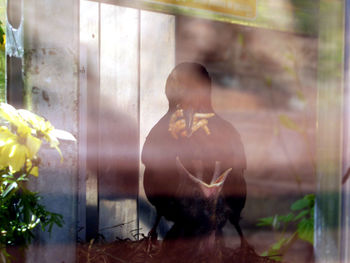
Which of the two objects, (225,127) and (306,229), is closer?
(225,127)

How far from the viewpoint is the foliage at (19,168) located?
3.20 ft

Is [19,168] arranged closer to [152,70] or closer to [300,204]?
[152,70]

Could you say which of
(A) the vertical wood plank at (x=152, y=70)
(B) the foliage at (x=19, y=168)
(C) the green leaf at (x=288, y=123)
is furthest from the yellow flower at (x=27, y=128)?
(C) the green leaf at (x=288, y=123)

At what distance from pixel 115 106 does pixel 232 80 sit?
0.47 metres

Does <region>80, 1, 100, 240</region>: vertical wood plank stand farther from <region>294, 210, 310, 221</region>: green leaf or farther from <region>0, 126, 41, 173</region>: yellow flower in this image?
<region>294, 210, 310, 221</region>: green leaf

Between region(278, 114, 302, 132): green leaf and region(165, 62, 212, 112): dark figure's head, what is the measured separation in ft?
1.13

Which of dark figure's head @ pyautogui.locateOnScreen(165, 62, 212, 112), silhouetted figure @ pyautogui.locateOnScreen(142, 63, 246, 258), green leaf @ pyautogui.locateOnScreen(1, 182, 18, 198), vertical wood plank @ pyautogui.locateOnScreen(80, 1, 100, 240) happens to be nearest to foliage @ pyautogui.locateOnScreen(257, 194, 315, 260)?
silhouetted figure @ pyautogui.locateOnScreen(142, 63, 246, 258)

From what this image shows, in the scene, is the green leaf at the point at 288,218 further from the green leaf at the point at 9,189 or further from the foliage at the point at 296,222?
the green leaf at the point at 9,189

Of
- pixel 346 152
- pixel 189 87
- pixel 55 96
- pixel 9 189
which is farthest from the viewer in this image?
pixel 346 152

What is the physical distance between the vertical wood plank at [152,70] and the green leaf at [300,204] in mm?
623

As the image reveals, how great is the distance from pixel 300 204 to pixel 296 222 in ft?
0.25

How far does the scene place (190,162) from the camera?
1.54 meters

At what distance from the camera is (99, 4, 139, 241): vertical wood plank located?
4.68 ft

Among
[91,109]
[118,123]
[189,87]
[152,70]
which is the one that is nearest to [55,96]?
[91,109]
